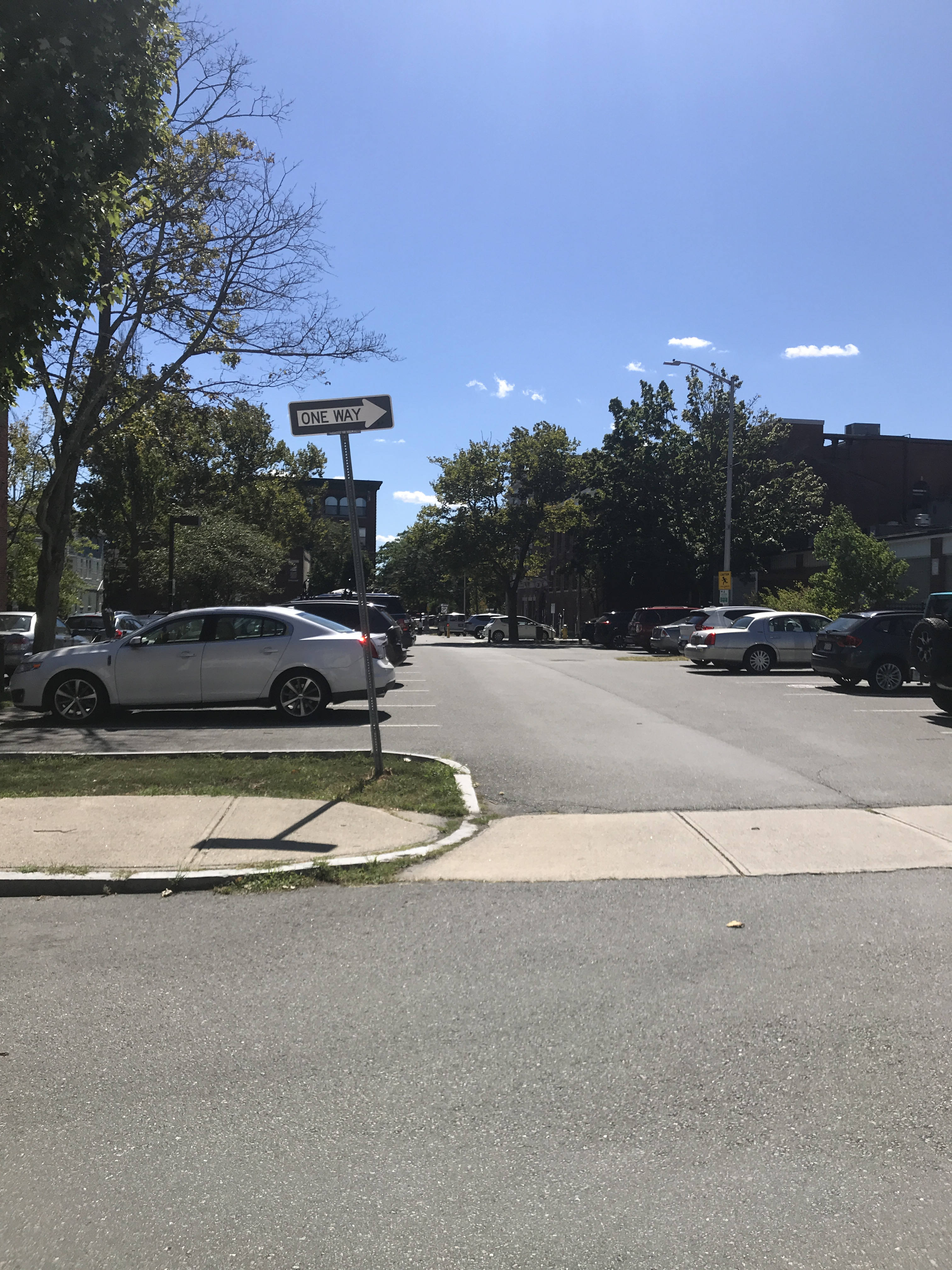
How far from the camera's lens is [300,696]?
13992 millimetres

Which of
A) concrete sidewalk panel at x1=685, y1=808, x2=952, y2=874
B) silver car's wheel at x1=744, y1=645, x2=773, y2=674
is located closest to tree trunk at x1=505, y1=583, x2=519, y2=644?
silver car's wheel at x1=744, y1=645, x2=773, y2=674

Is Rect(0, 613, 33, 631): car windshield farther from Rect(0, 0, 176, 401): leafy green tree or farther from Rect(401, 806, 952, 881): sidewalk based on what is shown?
Rect(401, 806, 952, 881): sidewalk

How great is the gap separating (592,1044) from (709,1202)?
3.55 ft

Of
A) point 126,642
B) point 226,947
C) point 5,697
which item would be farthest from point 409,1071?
point 5,697

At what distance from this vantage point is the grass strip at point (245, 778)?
27.7 feet

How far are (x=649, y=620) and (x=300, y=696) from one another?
2707 cm

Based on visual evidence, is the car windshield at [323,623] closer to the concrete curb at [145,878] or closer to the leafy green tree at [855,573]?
the concrete curb at [145,878]

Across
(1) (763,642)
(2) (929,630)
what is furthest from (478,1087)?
(1) (763,642)

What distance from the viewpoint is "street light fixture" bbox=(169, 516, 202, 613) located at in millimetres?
42062

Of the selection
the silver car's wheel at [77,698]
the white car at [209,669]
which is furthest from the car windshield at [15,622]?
the silver car's wheel at [77,698]

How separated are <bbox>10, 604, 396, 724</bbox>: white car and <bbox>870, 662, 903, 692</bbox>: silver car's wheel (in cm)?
956

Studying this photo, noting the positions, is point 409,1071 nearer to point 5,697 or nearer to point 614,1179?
point 614,1179

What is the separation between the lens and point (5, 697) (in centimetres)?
1730

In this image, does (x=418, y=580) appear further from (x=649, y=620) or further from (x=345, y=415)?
(x=345, y=415)
